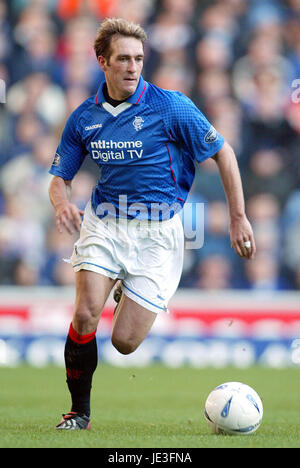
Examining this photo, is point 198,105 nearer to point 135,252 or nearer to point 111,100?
point 111,100

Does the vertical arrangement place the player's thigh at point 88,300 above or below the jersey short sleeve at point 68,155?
below

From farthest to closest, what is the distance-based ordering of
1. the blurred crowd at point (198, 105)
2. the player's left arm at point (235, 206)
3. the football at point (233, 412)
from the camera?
the blurred crowd at point (198, 105), the player's left arm at point (235, 206), the football at point (233, 412)

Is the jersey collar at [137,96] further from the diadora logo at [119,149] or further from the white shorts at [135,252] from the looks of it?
the white shorts at [135,252]

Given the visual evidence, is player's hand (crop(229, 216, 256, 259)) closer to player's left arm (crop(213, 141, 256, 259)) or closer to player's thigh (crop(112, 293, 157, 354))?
player's left arm (crop(213, 141, 256, 259))

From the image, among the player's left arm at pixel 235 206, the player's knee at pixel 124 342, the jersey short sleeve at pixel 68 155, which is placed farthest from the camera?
the jersey short sleeve at pixel 68 155

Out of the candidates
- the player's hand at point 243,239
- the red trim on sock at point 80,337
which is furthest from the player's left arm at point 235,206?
the red trim on sock at point 80,337

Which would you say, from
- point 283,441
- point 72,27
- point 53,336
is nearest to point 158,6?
point 72,27

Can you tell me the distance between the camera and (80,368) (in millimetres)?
5293

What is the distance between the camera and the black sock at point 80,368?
526 cm

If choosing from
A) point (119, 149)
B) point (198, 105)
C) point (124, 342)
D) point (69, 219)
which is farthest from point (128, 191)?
point (198, 105)

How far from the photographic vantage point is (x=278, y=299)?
10.5m

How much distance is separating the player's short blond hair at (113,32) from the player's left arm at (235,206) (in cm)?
89

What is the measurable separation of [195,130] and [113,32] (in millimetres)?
814

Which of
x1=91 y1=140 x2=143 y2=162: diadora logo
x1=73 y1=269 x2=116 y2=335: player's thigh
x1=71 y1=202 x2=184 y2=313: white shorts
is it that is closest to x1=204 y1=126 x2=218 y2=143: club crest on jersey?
x1=91 y1=140 x2=143 y2=162: diadora logo
